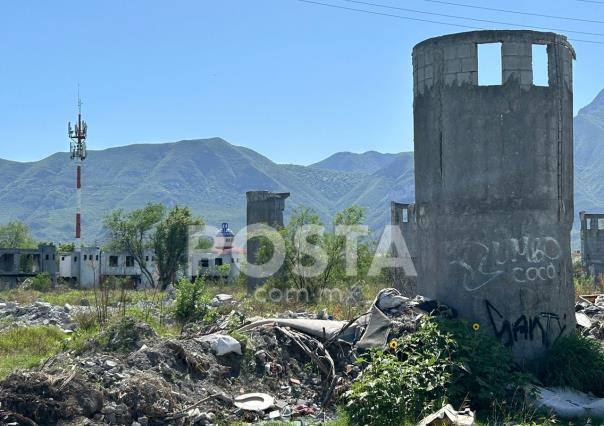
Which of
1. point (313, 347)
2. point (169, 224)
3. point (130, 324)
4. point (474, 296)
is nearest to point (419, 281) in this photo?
point (474, 296)

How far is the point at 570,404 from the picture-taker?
9.85 metres

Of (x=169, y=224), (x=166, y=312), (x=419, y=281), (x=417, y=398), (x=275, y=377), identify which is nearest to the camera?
(x=417, y=398)

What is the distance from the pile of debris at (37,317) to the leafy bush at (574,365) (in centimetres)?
1094

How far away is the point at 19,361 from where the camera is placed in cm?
1335

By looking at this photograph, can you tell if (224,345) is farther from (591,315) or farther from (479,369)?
(591,315)

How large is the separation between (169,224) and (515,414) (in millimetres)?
45690

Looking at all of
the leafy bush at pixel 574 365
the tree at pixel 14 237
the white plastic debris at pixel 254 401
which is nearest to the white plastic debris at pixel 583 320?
the leafy bush at pixel 574 365

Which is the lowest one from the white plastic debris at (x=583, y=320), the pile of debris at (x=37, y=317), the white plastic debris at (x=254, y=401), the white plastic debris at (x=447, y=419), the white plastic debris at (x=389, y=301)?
the pile of debris at (x=37, y=317)

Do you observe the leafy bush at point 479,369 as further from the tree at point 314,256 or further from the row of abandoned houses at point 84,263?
the row of abandoned houses at point 84,263

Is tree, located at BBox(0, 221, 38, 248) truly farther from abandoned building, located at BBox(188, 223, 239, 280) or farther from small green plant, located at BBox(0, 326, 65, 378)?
small green plant, located at BBox(0, 326, 65, 378)

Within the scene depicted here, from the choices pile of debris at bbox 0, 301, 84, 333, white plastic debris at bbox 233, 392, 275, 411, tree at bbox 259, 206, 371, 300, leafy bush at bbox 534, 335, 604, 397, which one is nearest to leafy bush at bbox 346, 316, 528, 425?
leafy bush at bbox 534, 335, 604, 397

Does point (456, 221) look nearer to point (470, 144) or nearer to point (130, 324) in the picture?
point (470, 144)

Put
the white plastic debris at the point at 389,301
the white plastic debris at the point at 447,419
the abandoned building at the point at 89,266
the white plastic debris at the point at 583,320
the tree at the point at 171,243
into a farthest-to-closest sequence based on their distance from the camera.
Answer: the abandoned building at the point at 89,266
the tree at the point at 171,243
the white plastic debris at the point at 583,320
the white plastic debris at the point at 389,301
the white plastic debris at the point at 447,419

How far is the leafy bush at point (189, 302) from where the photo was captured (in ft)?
50.2
